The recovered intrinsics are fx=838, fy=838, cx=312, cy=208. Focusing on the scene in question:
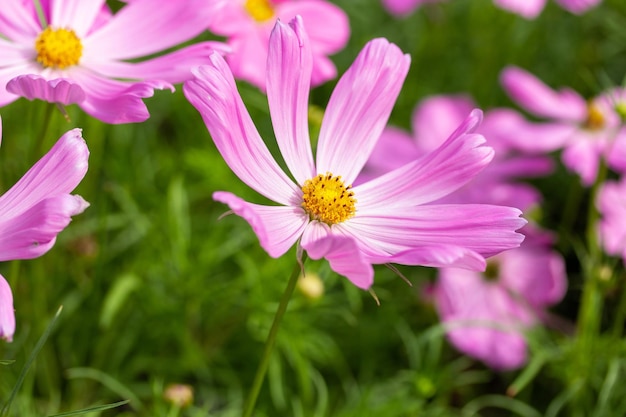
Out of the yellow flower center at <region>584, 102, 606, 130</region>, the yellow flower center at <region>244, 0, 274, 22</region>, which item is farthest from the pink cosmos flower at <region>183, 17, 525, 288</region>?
the yellow flower center at <region>584, 102, 606, 130</region>

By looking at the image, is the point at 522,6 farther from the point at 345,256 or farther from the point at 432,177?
the point at 345,256

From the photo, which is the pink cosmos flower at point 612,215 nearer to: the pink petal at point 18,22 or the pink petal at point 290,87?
the pink petal at point 290,87

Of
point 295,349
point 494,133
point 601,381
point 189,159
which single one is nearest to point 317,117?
point 189,159

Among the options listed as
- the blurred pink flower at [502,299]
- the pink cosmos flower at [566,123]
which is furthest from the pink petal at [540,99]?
the blurred pink flower at [502,299]

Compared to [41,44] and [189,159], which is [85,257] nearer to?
[189,159]

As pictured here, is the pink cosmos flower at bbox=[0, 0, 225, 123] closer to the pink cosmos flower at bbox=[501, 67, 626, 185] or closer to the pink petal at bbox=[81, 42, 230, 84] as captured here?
the pink petal at bbox=[81, 42, 230, 84]

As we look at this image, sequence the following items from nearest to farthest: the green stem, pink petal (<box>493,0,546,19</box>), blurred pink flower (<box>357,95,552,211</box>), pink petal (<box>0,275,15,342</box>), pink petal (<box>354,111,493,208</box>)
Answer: pink petal (<box>0,275,15,342</box>)
the green stem
pink petal (<box>354,111,493,208</box>)
blurred pink flower (<box>357,95,552,211</box>)
pink petal (<box>493,0,546,19</box>)
